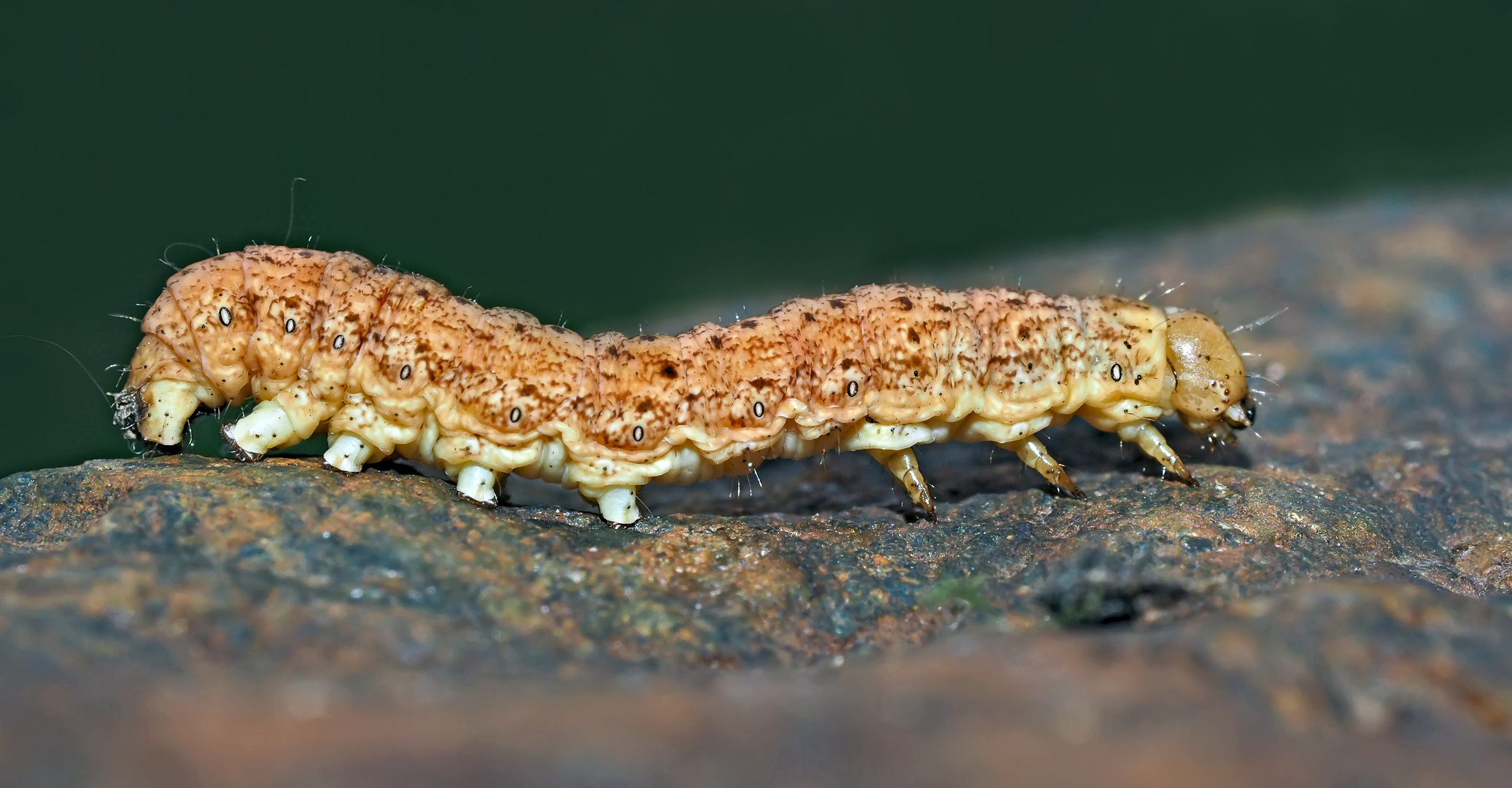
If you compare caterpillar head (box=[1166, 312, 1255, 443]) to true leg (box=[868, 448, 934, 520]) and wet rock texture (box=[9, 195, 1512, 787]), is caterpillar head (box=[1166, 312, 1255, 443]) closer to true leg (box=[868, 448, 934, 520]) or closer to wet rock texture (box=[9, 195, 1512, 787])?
wet rock texture (box=[9, 195, 1512, 787])

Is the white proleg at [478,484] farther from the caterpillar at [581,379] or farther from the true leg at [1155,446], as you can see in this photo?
the true leg at [1155,446]

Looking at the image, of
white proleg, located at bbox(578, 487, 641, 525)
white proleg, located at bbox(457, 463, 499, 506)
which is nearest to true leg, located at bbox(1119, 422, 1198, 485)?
white proleg, located at bbox(578, 487, 641, 525)

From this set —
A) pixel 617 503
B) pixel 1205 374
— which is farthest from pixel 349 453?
pixel 1205 374

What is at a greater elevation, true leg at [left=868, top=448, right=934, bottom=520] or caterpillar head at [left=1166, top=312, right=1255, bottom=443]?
caterpillar head at [left=1166, top=312, right=1255, bottom=443]

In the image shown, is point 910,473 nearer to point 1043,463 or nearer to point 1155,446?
point 1043,463

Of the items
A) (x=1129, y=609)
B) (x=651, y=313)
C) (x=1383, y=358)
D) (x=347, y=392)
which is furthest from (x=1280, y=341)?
(x=347, y=392)

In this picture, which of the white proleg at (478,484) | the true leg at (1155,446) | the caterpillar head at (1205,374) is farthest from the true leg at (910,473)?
the white proleg at (478,484)

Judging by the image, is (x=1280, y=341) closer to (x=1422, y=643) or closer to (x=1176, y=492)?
(x=1176, y=492)

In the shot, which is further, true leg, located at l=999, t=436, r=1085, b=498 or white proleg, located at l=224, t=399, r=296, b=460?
true leg, located at l=999, t=436, r=1085, b=498
